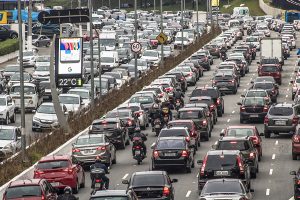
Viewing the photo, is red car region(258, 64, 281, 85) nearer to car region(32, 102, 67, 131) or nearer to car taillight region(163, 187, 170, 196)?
car region(32, 102, 67, 131)

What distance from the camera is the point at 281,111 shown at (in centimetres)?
5547

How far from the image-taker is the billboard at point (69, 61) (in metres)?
69.0

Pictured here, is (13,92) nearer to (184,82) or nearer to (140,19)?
(184,82)

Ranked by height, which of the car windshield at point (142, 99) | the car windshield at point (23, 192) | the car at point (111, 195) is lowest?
the car windshield at point (142, 99)

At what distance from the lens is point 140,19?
175 metres

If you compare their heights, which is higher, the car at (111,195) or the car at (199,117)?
the car at (111,195)

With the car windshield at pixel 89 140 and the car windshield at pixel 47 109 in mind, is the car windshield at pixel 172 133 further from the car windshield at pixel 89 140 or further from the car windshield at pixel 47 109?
the car windshield at pixel 47 109

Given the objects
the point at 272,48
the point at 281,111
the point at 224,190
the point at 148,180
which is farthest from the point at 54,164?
the point at 272,48

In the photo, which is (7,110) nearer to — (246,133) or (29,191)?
(246,133)

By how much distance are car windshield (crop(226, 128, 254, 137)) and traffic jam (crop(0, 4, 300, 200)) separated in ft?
0.08

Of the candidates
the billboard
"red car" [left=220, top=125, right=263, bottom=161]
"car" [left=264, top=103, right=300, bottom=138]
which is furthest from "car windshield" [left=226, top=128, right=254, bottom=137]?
the billboard

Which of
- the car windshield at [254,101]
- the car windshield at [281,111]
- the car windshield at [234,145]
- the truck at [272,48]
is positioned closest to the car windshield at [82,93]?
the car windshield at [254,101]

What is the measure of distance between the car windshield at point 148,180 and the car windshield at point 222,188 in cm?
229

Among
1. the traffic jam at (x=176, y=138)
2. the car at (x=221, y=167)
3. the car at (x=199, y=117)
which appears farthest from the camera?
the car at (x=199, y=117)
